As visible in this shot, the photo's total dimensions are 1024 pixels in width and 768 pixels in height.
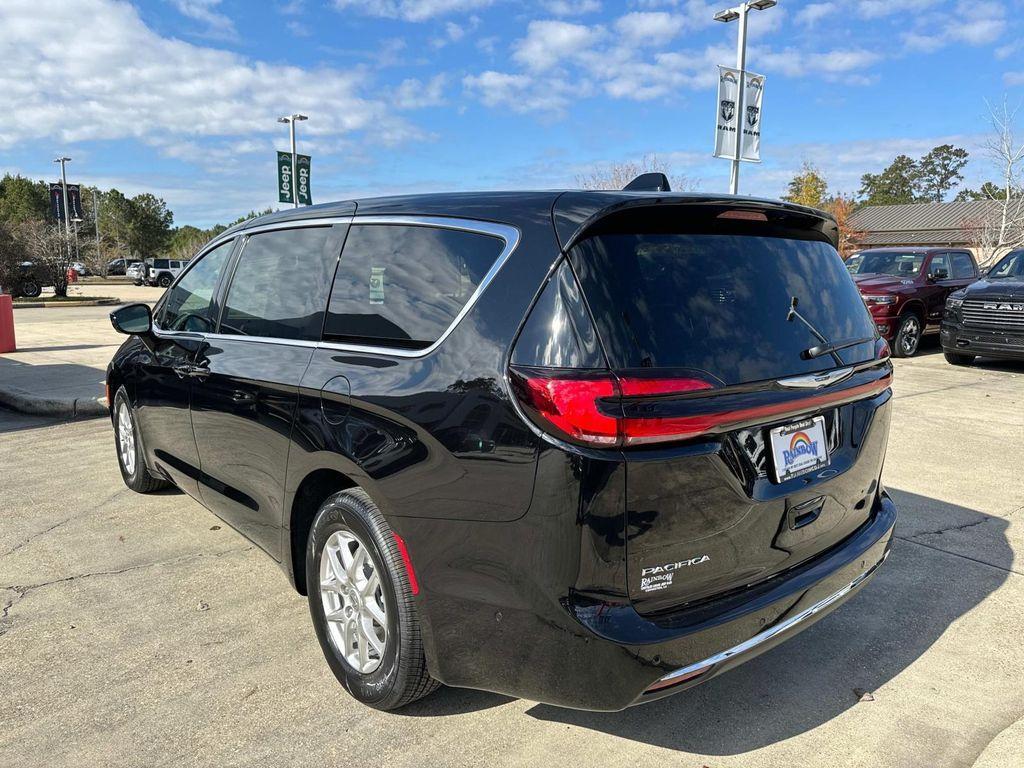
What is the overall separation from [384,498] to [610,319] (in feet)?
3.21

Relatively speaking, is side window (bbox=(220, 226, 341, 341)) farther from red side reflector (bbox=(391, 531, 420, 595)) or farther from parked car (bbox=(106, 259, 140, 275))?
parked car (bbox=(106, 259, 140, 275))

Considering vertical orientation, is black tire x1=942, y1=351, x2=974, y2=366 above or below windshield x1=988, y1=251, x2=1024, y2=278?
below

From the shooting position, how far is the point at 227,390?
3.56 m

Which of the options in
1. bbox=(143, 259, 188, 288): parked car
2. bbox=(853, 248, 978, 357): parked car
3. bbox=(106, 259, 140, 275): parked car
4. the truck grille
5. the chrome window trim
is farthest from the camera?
bbox=(106, 259, 140, 275): parked car

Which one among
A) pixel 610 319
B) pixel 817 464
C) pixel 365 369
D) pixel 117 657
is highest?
pixel 610 319

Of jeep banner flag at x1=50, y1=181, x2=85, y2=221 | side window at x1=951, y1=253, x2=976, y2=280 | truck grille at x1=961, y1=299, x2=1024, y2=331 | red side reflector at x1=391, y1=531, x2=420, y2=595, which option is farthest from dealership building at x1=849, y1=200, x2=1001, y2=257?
jeep banner flag at x1=50, y1=181, x2=85, y2=221

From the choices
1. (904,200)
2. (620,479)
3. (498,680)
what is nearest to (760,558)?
(620,479)

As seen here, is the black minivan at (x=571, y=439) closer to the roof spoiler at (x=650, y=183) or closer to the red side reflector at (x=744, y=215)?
the red side reflector at (x=744, y=215)

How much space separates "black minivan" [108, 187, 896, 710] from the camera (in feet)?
7.16

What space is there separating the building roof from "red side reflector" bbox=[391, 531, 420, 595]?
5028cm

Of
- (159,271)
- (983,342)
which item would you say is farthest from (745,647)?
(159,271)

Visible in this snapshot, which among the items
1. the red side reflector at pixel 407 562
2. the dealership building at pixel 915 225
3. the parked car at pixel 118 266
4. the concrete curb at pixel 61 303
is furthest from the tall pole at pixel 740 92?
the parked car at pixel 118 266

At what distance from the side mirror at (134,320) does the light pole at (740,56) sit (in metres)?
12.2

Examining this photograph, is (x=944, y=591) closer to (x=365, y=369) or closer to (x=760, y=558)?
(x=760, y=558)
